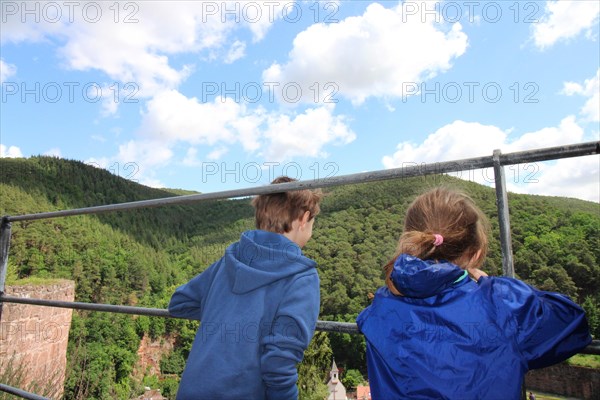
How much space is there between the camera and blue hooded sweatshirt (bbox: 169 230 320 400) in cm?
115

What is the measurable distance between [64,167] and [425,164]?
89.8 metres

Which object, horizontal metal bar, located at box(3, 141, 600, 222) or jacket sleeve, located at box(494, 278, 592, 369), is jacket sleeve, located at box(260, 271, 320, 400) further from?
jacket sleeve, located at box(494, 278, 592, 369)

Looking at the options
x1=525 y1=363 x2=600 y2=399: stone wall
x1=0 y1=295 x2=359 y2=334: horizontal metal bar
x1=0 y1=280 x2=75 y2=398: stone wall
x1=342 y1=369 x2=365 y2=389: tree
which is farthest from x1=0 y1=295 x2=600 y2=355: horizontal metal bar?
x1=342 y1=369 x2=365 y2=389: tree

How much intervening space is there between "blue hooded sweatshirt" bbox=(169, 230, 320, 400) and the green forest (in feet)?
1.27

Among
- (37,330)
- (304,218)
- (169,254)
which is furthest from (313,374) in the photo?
(169,254)

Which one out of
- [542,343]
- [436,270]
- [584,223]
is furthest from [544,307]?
[584,223]

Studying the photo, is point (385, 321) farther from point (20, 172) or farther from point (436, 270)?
point (20, 172)

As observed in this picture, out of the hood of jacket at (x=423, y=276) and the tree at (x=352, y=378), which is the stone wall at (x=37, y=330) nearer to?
the hood of jacket at (x=423, y=276)

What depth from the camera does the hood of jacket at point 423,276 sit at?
1.03 metres

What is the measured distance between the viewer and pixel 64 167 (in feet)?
261

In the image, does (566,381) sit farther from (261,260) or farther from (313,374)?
(261,260)

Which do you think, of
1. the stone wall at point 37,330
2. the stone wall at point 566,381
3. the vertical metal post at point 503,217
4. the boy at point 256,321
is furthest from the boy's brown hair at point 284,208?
the stone wall at point 566,381

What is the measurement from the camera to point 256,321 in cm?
120

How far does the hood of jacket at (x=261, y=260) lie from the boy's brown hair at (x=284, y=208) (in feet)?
0.20
